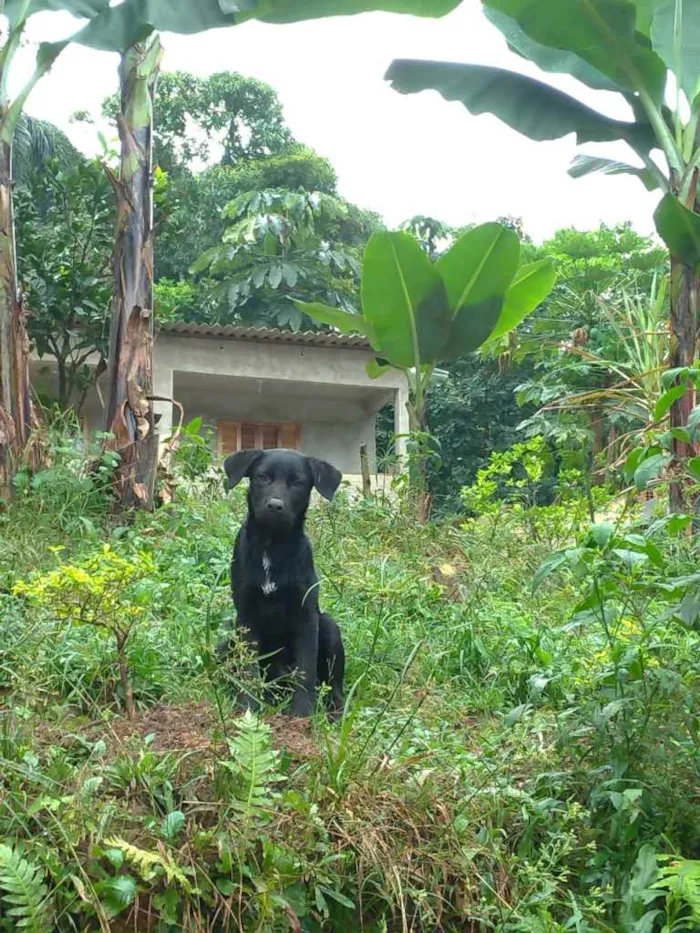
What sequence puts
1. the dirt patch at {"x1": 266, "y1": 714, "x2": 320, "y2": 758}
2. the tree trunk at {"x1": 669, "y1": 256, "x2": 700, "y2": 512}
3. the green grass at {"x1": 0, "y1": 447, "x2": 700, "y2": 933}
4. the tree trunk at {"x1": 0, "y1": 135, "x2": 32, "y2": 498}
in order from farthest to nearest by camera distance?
the tree trunk at {"x1": 0, "y1": 135, "x2": 32, "y2": 498} → the tree trunk at {"x1": 669, "y1": 256, "x2": 700, "y2": 512} → the dirt patch at {"x1": 266, "y1": 714, "x2": 320, "y2": 758} → the green grass at {"x1": 0, "y1": 447, "x2": 700, "y2": 933}

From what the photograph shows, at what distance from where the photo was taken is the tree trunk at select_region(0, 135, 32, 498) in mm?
7449

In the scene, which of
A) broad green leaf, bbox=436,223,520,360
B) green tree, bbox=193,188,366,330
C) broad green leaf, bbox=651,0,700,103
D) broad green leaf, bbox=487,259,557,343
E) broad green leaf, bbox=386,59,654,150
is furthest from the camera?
green tree, bbox=193,188,366,330

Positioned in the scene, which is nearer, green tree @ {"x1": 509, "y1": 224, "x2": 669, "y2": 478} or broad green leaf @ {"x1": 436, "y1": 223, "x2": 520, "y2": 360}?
broad green leaf @ {"x1": 436, "y1": 223, "x2": 520, "y2": 360}

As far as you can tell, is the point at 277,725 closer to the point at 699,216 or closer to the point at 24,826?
the point at 24,826

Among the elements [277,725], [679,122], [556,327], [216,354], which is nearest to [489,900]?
[277,725]

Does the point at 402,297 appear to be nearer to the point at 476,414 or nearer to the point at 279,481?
the point at 279,481

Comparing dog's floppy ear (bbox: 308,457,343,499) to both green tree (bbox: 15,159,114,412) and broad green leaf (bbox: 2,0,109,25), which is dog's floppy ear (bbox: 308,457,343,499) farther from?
green tree (bbox: 15,159,114,412)

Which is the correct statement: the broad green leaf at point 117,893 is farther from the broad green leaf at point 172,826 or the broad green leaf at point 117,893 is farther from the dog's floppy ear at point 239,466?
the dog's floppy ear at point 239,466

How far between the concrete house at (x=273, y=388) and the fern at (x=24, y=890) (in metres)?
9.46

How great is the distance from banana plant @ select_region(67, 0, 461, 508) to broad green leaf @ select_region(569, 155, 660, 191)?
1.55 metres

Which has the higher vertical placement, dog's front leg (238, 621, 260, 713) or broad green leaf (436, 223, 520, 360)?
broad green leaf (436, 223, 520, 360)

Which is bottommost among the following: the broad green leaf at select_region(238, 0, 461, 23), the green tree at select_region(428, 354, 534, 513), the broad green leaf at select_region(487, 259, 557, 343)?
the green tree at select_region(428, 354, 534, 513)

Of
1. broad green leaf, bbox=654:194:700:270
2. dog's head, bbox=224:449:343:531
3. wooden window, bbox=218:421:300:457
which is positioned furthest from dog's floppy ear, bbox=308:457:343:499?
wooden window, bbox=218:421:300:457

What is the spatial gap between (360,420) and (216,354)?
10.3ft
